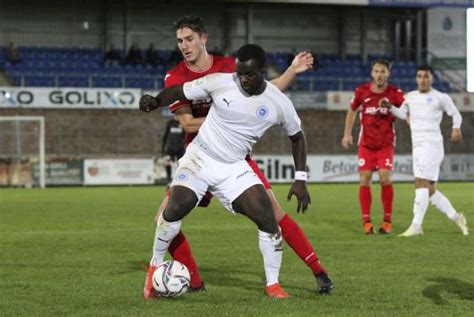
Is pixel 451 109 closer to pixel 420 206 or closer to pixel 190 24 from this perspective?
pixel 420 206

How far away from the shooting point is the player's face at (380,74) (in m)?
13.5

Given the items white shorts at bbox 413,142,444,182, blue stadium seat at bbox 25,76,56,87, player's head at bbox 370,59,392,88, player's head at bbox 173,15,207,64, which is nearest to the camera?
player's head at bbox 173,15,207,64

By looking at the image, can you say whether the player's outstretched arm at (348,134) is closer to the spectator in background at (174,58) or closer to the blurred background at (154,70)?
the blurred background at (154,70)

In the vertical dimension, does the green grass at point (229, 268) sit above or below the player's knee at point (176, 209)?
below

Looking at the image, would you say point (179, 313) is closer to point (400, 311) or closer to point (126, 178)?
point (400, 311)

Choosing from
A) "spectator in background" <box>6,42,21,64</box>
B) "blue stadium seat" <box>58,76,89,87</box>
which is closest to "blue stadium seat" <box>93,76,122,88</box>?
"blue stadium seat" <box>58,76,89,87</box>

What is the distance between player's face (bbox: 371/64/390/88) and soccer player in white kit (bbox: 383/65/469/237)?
439 millimetres

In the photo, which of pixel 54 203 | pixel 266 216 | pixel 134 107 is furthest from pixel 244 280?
pixel 134 107

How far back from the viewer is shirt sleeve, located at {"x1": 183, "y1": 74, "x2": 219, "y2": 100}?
7.17 metres

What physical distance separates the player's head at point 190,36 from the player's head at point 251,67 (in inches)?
33.9

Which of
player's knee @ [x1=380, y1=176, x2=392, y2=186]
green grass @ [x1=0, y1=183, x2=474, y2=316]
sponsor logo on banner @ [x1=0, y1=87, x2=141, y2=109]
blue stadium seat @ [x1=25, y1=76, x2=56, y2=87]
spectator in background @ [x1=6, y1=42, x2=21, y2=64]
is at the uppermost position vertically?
spectator in background @ [x1=6, y1=42, x2=21, y2=64]

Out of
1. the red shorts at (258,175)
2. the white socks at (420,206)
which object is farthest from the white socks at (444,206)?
the red shorts at (258,175)

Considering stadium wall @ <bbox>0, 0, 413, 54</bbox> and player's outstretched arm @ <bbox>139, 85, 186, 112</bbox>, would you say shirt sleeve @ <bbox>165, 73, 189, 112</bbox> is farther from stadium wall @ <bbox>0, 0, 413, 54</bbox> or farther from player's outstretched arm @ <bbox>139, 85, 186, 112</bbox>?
stadium wall @ <bbox>0, 0, 413, 54</bbox>

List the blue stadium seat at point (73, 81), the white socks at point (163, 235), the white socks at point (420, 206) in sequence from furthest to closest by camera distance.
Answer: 1. the blue stadium seat at point (73, 81)
2. the white socks at point (420, 206)
3. the white socks at point (163, 235)
